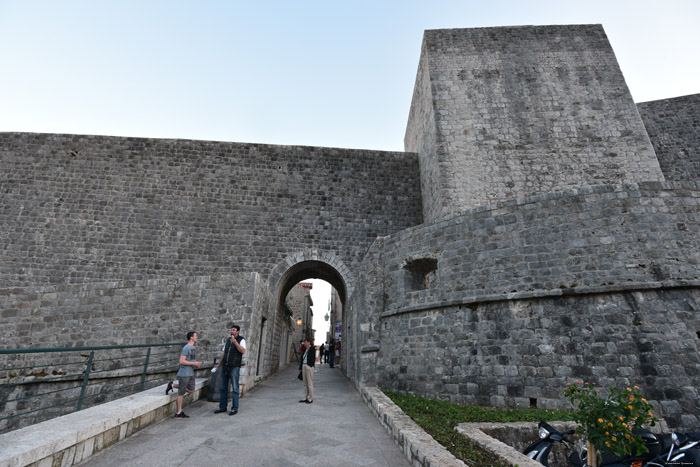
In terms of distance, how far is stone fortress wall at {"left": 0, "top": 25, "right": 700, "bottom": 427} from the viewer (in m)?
5.91

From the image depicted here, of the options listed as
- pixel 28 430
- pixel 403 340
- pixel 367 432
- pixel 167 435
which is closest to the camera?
pixel 28 430

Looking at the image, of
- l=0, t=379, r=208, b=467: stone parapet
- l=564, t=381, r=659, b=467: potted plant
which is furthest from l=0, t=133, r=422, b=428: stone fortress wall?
l=564, t=381, r=659, b=467: potted plant

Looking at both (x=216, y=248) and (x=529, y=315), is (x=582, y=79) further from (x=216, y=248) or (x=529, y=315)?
(x=216, y=248)

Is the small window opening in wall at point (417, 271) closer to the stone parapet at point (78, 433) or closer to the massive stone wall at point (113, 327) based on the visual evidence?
the massive stone wall at point (113, 327)

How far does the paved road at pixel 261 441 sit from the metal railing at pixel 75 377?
186 centimetres

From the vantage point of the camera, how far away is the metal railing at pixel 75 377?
7547 mm

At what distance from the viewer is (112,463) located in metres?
3.35

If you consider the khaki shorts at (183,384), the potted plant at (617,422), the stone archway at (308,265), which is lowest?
the potted plant at (617,422)

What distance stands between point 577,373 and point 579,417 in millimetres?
2384

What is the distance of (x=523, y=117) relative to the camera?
1180 centimetres

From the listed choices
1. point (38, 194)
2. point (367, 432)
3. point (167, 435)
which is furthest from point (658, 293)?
point (38, 194)

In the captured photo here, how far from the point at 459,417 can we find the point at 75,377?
856 cm

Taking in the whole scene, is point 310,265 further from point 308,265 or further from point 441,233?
point 441,233

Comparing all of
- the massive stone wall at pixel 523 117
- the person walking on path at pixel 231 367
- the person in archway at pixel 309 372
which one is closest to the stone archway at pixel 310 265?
the massive stone wall at pixel 523 117
